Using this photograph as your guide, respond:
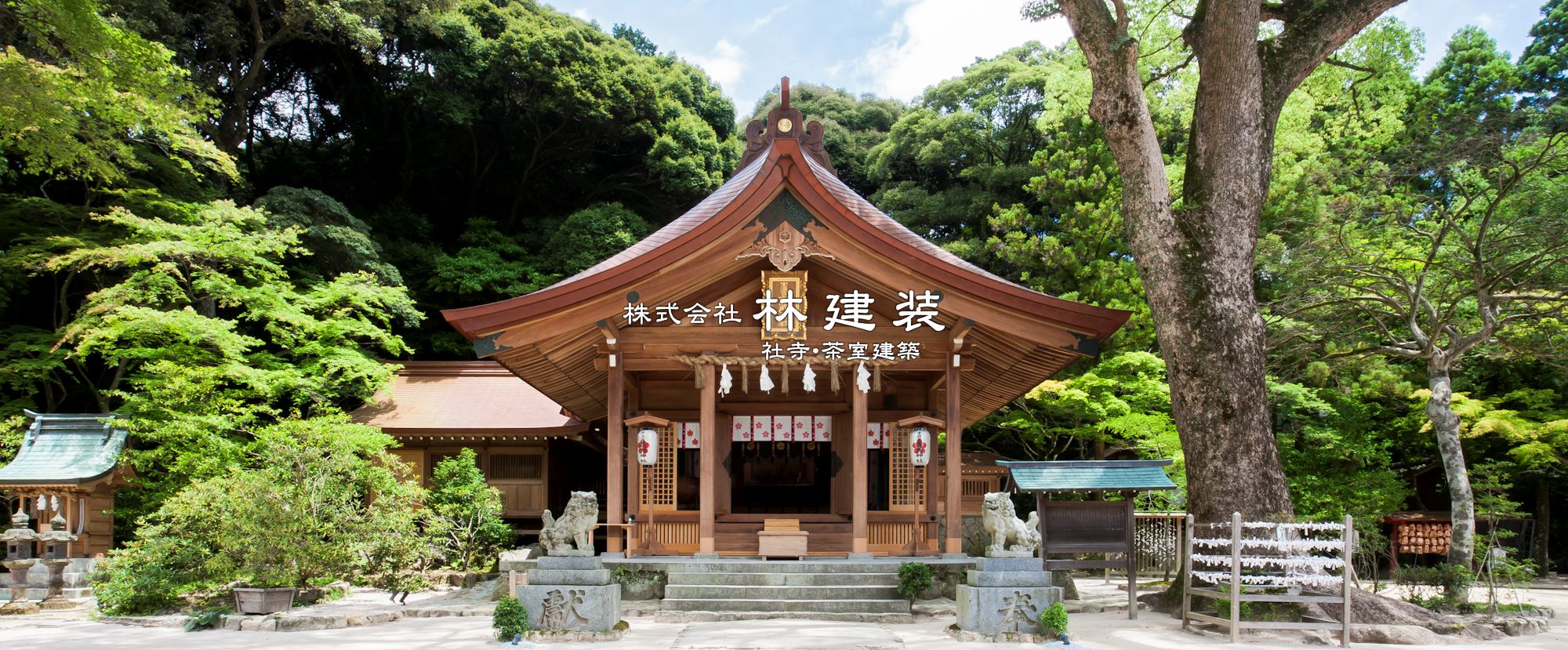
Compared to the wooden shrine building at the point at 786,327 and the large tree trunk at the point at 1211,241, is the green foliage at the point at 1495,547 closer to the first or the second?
the large tree trunk at the point at 1211,241

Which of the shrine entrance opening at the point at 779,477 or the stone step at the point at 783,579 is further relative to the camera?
the shrine entrance opening at the point at 779,477

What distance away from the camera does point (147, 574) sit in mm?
12242

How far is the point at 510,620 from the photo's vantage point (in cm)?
960

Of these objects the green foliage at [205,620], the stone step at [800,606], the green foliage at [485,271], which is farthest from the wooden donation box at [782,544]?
the green foliage at [485,271]

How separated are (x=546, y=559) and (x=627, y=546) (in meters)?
2.84

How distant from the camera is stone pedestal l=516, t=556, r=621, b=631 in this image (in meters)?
9.94

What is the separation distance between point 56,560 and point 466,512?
18.2 feet

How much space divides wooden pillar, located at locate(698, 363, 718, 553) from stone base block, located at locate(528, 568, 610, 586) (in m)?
2.72

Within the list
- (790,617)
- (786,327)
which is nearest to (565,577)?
(790,617)

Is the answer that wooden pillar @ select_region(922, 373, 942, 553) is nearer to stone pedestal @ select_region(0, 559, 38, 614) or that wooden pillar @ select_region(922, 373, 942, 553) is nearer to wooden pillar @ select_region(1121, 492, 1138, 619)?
wooden pillar @ select_region(1121, 492, 1138, 619)

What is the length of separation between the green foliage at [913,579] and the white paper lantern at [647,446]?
11.8 feet

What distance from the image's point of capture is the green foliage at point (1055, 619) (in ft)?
31.0

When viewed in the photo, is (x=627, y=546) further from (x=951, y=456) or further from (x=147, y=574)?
(x=147, y=574)

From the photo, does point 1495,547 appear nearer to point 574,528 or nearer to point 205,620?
point 574,528
